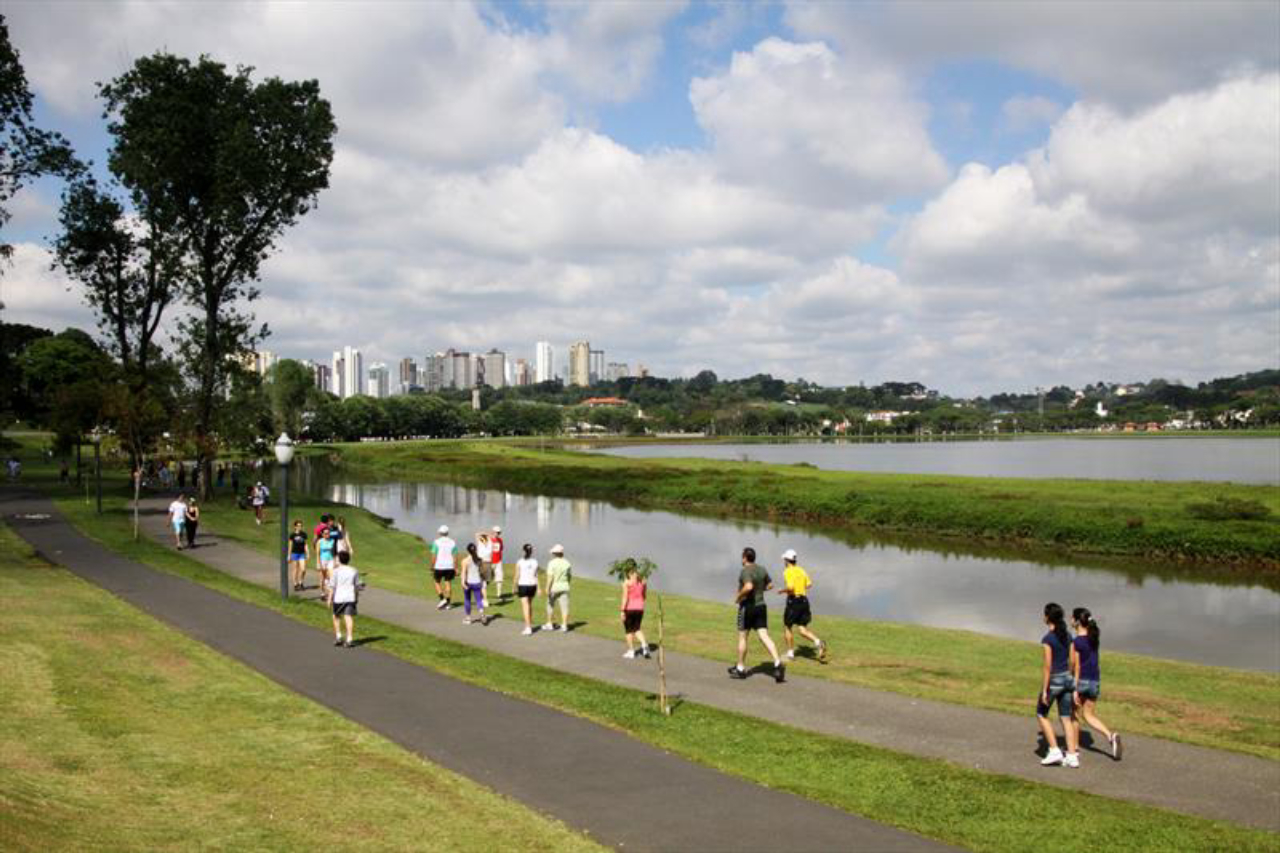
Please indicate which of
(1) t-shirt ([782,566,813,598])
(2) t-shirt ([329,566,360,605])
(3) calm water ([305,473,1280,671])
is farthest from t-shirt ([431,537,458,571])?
(3) calm water ([305,473,1280,671])

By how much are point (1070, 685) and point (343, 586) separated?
1298cm

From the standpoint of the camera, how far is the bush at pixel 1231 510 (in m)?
46.2

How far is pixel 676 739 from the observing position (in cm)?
1273

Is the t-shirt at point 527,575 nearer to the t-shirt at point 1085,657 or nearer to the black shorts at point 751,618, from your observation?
the black shorts at point 751,618

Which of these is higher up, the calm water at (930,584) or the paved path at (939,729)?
the paved path at (939,729)

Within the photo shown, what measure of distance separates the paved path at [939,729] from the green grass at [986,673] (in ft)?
2.67

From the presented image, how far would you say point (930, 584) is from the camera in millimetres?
37125

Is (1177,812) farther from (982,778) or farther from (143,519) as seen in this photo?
(143,519)

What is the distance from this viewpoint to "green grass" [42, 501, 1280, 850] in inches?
381

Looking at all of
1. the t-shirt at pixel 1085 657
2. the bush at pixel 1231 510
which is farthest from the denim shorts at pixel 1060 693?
the bush at pixel 1231 510

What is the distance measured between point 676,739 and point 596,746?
1.15m

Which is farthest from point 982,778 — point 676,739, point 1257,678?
point 1257,678

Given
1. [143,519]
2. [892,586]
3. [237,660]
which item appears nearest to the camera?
[237,660]

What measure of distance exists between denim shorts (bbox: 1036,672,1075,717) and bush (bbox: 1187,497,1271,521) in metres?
40.3
